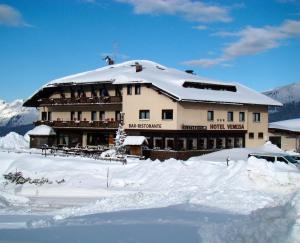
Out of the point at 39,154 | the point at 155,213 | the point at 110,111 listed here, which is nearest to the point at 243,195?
the point at 155,213

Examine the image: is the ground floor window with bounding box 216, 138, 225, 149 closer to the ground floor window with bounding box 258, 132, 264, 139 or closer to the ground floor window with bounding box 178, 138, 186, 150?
the ground floor window with bounding box 178, 138, 186, 150

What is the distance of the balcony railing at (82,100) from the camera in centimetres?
5047

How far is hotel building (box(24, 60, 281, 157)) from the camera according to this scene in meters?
45.7

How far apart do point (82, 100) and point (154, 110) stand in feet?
34.9

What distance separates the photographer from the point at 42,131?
180 ft

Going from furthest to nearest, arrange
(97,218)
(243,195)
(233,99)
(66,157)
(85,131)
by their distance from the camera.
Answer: (85,131) < (233,99) < (66,157) < (243,195) < (97,218)

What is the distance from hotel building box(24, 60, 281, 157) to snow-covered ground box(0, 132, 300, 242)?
4.04 metres

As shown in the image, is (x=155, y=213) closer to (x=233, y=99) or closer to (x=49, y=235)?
(x=49, y=235)

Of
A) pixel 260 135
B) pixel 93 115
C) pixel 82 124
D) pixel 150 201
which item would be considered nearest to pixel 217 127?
pixel 260 135

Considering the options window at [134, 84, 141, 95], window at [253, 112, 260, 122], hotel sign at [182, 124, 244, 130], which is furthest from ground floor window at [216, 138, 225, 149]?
window at [134, 84, 141, 95]

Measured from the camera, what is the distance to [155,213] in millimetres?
18656

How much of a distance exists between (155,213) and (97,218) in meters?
2.54

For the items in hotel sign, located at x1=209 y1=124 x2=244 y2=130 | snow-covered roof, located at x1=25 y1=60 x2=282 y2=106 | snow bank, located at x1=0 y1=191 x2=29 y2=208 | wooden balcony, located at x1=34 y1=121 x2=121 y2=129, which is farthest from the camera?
wooden balcony, located at x1=34 y1=121 x2=121 y2=129

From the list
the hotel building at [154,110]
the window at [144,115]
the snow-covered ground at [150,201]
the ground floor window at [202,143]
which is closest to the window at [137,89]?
the hotel building at [154,110]
